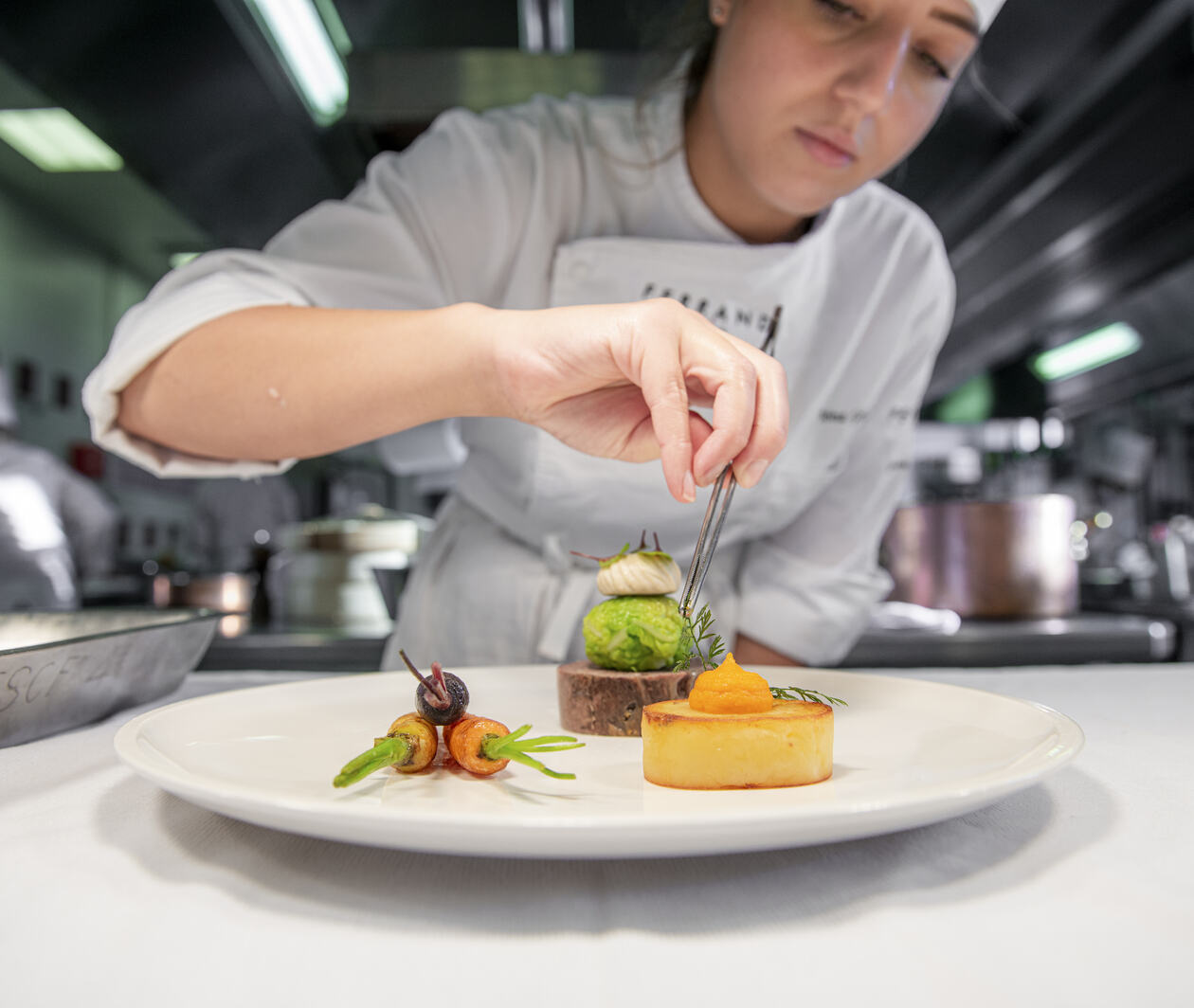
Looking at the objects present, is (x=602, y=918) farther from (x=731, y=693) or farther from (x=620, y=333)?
(x=620, y=333)

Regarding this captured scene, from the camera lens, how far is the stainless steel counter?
8.16 feet

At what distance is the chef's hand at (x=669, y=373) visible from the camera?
804 millimetres

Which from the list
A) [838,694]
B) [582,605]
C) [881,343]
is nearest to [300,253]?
[582,605]

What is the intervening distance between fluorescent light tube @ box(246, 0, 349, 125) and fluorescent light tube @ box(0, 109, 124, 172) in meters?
1.61

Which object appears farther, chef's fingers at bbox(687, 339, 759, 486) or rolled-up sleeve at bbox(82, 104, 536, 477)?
rolled-up sleeve at bbox(82, 104, 536, 477)

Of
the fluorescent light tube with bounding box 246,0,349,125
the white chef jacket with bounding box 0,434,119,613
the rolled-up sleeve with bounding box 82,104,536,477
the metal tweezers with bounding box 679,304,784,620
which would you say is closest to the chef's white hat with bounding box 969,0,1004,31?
the rolled-up sleeve with bounding box 82,104,536,477

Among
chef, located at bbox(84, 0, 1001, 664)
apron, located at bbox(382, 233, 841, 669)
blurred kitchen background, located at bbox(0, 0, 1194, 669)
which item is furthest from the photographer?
blurred kitchen background, located at bbox(0, 0, 1194, 669)

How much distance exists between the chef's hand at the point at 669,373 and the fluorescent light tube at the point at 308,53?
227cm

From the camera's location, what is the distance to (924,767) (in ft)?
2.24

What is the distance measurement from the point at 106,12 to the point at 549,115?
2.03 metres

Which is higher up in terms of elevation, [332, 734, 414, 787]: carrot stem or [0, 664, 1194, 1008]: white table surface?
[332, 734, 414, 787]: carrot stem

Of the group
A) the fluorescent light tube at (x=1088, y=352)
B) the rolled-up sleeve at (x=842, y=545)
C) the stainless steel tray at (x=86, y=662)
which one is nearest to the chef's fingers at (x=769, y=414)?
the stainless steel tray at (x=86, y=662)

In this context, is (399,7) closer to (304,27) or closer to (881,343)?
(304,27)

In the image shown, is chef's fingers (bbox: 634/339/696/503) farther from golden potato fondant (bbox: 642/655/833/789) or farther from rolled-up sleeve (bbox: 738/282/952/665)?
rolled-up sleeve (bbox: 738/282/952/665)
